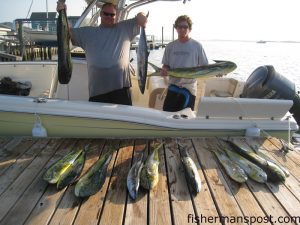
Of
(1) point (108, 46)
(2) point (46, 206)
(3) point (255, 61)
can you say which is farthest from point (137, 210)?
(3) point (255, 61)

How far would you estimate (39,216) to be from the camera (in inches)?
93.2

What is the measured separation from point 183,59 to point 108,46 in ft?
3.10

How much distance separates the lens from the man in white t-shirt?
3920mm

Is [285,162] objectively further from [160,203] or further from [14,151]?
[14,151]

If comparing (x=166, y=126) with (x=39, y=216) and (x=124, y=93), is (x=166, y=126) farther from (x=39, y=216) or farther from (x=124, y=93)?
(x=39, y=216)

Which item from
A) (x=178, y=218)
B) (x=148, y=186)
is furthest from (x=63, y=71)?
(x=178, y=218)

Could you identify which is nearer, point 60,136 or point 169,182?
point 169,182

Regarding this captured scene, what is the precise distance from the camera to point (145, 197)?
2648 mm

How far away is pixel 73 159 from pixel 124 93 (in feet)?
3.78

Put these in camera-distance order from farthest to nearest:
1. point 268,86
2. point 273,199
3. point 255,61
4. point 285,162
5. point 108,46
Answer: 1. point 255,61
2. point 268,86
3. point 108,46
4. point 285,162
5. point 273,199

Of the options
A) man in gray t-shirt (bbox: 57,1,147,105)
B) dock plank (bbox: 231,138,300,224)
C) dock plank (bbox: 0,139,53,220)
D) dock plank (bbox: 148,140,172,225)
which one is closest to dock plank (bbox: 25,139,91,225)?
dock plank (bbox: 0,139,53,220)

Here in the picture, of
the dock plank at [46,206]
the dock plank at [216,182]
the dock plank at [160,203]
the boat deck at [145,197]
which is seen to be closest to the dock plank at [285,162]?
the boat deck at [145,197]

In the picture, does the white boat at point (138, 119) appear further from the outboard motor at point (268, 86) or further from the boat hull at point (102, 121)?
the outboard motor at point (268, 86)

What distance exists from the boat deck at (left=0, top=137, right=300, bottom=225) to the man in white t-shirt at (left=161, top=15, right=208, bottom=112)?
0.89m
